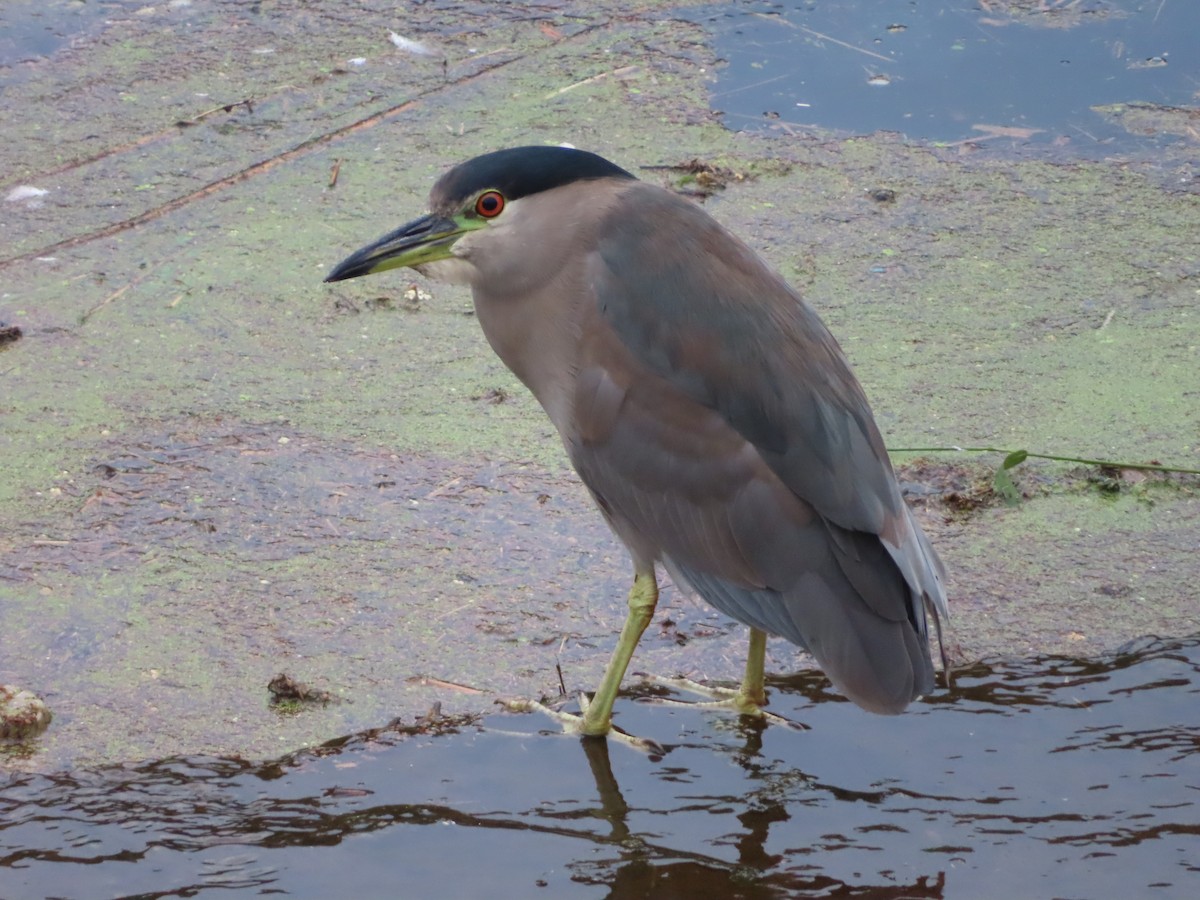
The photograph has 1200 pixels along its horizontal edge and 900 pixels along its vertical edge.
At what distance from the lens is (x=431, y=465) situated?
384 cm

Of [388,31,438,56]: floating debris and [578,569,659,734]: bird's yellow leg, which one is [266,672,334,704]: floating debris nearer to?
[578,569,659,734]: bird's yellow leg

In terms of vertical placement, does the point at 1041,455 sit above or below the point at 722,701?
above

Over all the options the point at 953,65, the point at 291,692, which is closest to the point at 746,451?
the point at 291,692

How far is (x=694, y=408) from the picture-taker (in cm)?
288

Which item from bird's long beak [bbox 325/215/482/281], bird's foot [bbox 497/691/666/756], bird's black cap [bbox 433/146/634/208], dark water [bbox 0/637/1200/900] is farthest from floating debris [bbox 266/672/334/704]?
bird's black cap [bbox 433/146/634/208]

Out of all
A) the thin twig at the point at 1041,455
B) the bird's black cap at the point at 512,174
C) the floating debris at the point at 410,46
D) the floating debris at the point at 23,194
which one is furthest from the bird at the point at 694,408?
the floating debris at the point at 410,46

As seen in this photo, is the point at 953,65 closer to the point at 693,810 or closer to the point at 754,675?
the point at 754,675

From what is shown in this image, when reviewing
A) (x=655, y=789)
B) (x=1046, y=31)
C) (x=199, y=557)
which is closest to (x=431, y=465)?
(x=199, y=557)

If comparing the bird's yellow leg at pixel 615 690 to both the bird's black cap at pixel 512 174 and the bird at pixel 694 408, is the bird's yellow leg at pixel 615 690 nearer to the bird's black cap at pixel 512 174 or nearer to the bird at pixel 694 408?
the bird at pixel 694 408

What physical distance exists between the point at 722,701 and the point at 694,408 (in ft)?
2.17

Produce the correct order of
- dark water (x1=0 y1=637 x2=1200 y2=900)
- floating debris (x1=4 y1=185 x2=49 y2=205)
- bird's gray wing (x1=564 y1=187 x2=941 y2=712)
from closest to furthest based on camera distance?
dark water (x1=0 y1=637 x2=1200 y2=900) → bird's gray wing (x1=564 y1=187 x2=941 y2=712) → floating debris (x1=4 y1=185 x2=49 y2=205)

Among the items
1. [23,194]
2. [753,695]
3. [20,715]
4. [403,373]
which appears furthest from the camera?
[23,194]

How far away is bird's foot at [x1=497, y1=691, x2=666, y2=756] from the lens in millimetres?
3000

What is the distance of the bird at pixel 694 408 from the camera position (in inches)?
110
